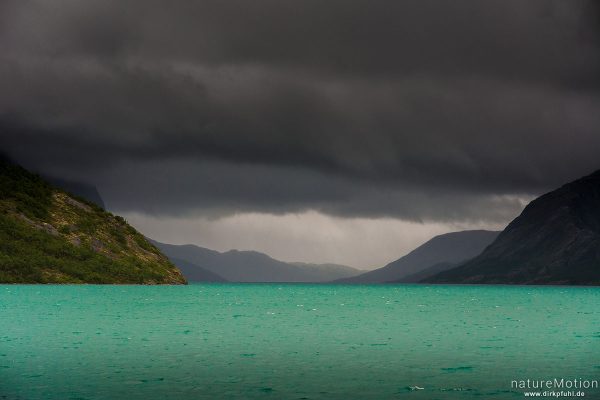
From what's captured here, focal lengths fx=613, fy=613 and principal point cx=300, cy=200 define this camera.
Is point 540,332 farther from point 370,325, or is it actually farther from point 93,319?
point 93,319

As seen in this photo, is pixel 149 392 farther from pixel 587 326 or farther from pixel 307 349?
pixel 587 326

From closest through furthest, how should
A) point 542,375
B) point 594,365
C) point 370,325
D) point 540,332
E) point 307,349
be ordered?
point 542,375, point 594,365, point 307,349, point 540,332, point 370,325

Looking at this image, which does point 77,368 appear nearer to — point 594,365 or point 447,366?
point 447,366

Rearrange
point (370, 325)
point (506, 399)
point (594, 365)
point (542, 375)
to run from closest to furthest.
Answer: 1. point (506, 399)
2. point (542, 375)
3. point (594, 365)
4. point (370, 325)

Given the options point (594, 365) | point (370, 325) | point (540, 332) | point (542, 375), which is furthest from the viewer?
point (370, 325)

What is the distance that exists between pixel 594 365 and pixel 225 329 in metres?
47.9

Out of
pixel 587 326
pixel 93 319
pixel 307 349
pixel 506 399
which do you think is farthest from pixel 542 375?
pixel 93 319

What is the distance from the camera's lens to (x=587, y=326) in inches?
3627

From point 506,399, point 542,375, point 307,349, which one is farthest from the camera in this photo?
point 307,349

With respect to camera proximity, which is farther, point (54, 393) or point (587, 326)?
point (587, 326)

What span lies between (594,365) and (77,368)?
39055 mm

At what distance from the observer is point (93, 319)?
3792 inches

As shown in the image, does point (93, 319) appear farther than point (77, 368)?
Yes

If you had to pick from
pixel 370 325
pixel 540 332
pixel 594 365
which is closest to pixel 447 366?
pixel 594 365
